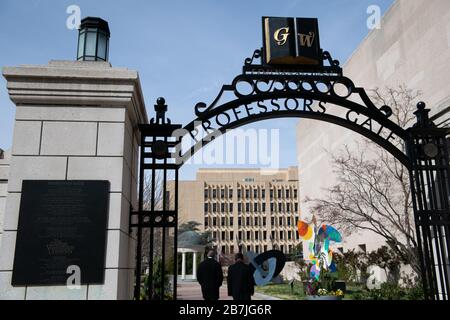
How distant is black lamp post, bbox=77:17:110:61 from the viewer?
231 inches

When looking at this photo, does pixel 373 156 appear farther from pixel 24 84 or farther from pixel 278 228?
pixel 278 228

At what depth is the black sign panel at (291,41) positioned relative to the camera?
6688 millimetres

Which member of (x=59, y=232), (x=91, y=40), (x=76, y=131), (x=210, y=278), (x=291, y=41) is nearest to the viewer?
(x=59, y=232)

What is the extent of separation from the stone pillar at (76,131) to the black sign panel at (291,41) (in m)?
2.48

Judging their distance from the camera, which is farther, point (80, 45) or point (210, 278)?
point (210, 278)

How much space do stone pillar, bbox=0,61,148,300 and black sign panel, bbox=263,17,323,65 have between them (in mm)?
2481

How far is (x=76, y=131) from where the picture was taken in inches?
209

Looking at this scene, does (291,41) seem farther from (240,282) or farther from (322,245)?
(322,245)

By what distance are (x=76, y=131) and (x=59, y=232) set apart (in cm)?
132

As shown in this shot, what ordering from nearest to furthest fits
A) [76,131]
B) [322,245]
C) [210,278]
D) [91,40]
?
[76,131] < [91,40] < [210,278] < [322,245]

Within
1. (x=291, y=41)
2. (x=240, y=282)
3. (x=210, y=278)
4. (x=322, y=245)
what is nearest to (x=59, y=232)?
(x=210, y=278)

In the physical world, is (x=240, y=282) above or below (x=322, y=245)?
below

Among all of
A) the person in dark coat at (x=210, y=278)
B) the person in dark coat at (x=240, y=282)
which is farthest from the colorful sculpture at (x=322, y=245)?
the person in dark coat at (x=210, y=278)

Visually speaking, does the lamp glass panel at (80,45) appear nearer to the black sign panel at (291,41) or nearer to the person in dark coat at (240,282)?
the black sign panel at (291,41)
